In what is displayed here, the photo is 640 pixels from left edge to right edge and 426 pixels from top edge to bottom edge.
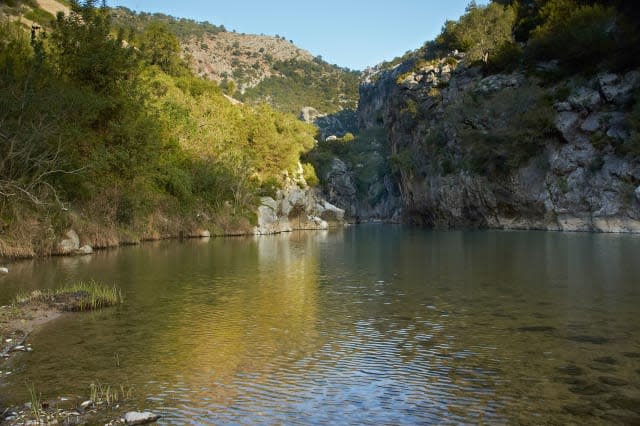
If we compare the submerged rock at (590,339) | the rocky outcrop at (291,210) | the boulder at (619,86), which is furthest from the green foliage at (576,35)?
the submerged rock at (590,339)

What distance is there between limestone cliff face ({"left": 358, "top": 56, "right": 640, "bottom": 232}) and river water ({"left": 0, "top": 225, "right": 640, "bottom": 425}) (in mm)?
42229

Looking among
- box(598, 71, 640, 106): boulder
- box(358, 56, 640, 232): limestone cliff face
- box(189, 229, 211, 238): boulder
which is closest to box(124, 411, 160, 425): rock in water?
box(189, 229, 211, 238): boulder

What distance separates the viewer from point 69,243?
34.5 metres

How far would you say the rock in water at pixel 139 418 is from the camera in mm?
8281

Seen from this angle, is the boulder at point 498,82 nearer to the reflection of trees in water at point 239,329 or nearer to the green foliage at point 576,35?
the green foliage at point 576,35

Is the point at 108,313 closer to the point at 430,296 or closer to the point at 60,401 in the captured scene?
the point at 60,401

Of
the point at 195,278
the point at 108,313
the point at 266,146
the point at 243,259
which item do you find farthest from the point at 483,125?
the point at 108,313

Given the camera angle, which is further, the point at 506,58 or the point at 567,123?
the point at 506,58

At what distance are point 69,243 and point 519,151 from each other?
54.6 metres

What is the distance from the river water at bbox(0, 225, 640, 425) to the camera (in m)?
9.00

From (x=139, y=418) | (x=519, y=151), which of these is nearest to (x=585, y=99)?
(x=519, y=151)

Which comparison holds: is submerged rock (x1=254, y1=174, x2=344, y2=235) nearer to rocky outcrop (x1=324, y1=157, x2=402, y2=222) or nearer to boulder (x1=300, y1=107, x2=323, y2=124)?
rocky outcrop (x1=324, y1=157, x2=402, y2=222)

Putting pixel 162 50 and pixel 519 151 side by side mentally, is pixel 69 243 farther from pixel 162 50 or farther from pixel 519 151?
pixel 162 50

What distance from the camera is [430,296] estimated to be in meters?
19.7
